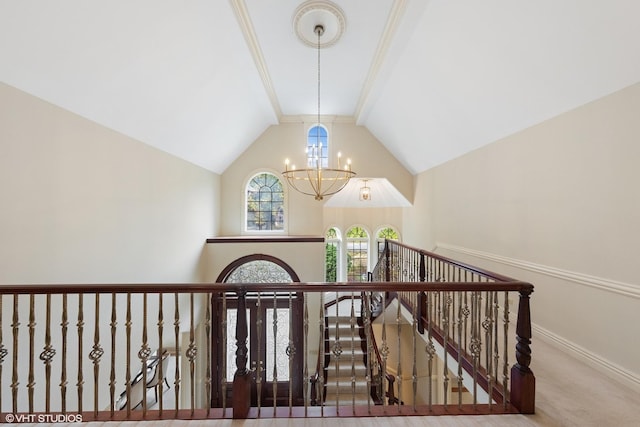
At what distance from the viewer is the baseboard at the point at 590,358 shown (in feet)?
Answer: 7.71

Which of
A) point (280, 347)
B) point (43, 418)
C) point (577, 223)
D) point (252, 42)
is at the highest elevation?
point (252, 42)

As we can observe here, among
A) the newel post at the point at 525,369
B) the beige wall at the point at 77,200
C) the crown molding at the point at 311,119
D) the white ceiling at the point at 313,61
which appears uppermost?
the crown molding at the point at 311,119

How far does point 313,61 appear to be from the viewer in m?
4.27

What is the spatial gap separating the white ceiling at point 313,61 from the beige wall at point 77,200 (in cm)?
22

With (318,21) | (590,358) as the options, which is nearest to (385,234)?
(590,358)

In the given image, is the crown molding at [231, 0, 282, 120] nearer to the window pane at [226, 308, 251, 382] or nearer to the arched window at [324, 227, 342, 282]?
the window pane at [226, 308, 251, 382]

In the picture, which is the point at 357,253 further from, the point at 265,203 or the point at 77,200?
the point at 77,200

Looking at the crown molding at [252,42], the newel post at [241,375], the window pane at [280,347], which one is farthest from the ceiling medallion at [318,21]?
the window pane at [280,347]

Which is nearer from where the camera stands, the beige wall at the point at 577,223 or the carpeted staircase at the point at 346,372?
the beige wall at the point at 577,223

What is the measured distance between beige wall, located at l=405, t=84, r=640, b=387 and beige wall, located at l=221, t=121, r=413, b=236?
9.99 ft

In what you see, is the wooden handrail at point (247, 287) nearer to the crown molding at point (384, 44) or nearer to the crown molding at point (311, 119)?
the crown molding at point (384, 44)

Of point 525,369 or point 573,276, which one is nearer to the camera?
point 525,369

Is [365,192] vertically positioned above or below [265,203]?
Result: above

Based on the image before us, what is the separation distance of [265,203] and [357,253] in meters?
3.47
